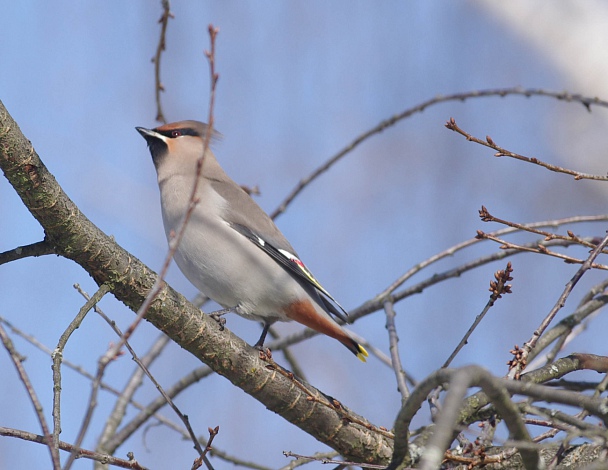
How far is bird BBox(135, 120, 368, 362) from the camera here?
4.21 metres

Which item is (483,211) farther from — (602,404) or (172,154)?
(172,154)

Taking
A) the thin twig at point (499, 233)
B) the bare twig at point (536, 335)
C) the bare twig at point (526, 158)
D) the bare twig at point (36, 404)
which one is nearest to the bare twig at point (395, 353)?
the thin twig at point (499, 233)

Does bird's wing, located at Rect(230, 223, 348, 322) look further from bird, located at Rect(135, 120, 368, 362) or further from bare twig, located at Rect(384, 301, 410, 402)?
bare twig, located at Rect(384, 301, 410, 402)

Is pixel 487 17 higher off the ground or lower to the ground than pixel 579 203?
lower

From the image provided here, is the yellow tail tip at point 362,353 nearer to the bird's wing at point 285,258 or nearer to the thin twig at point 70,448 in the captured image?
the bird's wing at point 285,258

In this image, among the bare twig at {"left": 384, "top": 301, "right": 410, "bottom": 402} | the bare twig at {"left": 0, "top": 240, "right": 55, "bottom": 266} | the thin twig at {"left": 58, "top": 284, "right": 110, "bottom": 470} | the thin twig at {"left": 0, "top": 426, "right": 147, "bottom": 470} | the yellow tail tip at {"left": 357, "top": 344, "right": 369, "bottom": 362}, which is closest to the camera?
the thin twig at {"left": 58, "top": 284, "right": 110, "bottom": 470}

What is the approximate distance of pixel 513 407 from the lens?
202cm

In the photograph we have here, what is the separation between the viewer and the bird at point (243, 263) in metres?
4.21

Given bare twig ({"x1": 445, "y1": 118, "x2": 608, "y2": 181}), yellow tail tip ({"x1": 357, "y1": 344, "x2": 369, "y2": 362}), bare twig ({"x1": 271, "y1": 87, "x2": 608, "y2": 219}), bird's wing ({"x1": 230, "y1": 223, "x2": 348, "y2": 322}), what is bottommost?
bare twig ({"x1": 445, "y1": 118, "x2": 608, "y2": 181})

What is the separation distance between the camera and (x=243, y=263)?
14.1 feet

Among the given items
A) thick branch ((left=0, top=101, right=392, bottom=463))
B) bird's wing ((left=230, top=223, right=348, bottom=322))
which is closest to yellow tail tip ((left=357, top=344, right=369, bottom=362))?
bird's wing ((left=230, top=223, right=348, bottom=322))

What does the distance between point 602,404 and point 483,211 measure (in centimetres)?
99

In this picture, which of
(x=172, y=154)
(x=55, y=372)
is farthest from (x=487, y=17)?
(x=55, y=372)

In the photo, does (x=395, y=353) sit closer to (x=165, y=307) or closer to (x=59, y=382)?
(x=165, y=307)
